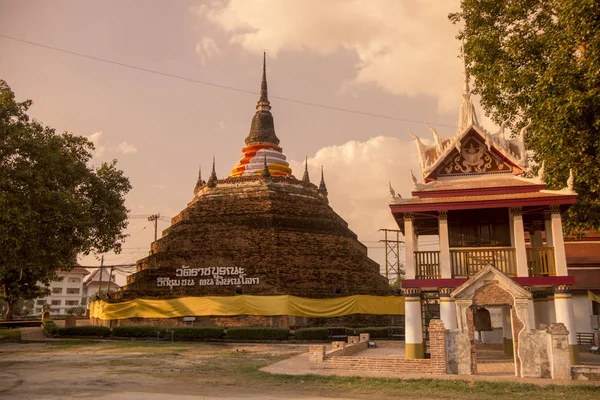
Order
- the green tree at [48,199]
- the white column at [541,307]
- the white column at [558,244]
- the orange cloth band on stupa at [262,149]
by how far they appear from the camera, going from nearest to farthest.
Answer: the white column at [558,244]
the white column at [541,307]
the green tree at [48,199]
the orange cloth band on stupa at [262,149]

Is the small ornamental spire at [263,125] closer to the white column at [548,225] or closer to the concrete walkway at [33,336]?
the concrete walkway at [33,336]

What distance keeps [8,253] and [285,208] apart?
1760cm

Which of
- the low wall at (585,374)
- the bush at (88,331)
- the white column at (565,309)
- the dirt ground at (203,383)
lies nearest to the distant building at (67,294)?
the bush at (88,331)

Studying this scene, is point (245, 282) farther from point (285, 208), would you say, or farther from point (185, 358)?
point (185, 358)

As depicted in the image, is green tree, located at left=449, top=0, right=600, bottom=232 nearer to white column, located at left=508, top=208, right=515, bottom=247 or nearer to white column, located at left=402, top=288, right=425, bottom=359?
white column, located at left=508, top=208, right=515, bottom=247

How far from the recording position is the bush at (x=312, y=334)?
26484mm

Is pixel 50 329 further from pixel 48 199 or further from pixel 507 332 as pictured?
pixel 507 332

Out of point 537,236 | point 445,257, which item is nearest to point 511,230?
point 445,257

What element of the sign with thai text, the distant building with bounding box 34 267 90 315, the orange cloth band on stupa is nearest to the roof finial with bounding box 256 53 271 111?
the orange cloth band on stupa

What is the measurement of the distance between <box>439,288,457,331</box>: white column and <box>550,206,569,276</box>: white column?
345 cm

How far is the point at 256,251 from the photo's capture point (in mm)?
33281

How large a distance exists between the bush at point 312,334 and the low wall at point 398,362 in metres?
10.3

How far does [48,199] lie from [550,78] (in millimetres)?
22169

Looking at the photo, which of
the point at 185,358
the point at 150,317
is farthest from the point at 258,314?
the point at 185,358
